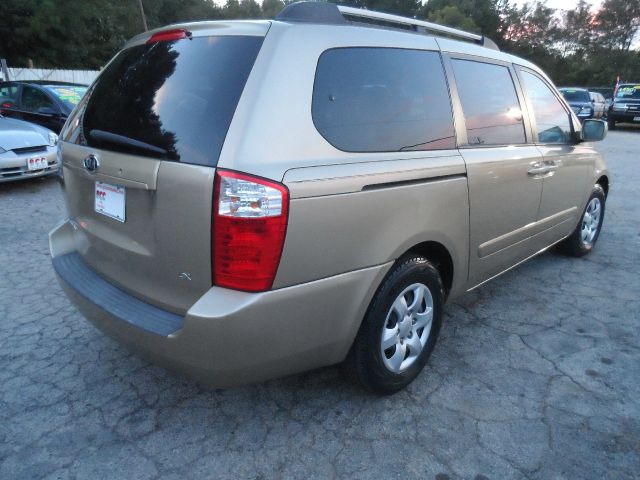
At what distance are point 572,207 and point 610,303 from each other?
0.84 meters

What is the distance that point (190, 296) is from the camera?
180 centimetres

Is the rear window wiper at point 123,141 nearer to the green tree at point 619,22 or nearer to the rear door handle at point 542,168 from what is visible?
the rear door handle at point 542,168

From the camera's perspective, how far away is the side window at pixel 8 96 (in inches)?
346

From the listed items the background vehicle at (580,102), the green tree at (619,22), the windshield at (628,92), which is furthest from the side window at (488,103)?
the green tree at (619,22)

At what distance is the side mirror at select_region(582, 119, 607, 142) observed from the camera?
3.70 metres

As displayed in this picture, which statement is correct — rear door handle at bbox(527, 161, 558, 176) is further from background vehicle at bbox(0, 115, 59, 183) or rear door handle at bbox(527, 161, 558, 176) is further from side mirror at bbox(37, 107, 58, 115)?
side mirror at bbox(37, 107, 58, 115)

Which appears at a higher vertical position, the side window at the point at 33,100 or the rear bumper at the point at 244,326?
the side window at the point at 33,100

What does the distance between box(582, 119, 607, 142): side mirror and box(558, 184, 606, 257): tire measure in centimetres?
68

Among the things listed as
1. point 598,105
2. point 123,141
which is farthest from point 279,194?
point 598,105

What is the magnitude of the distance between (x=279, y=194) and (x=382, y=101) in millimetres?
798

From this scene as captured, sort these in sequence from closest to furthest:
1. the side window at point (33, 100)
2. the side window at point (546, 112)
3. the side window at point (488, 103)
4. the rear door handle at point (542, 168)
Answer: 1. the side window at point (488, 103)
2. the rear door handle at point (542, 168)
3. the side window at point (546, 112)
4. the side window at point (33, 100)

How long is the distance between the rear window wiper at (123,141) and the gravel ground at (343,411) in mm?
1260

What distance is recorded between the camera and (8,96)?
897cm

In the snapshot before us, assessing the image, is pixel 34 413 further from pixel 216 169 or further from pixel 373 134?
pixel 373 134
